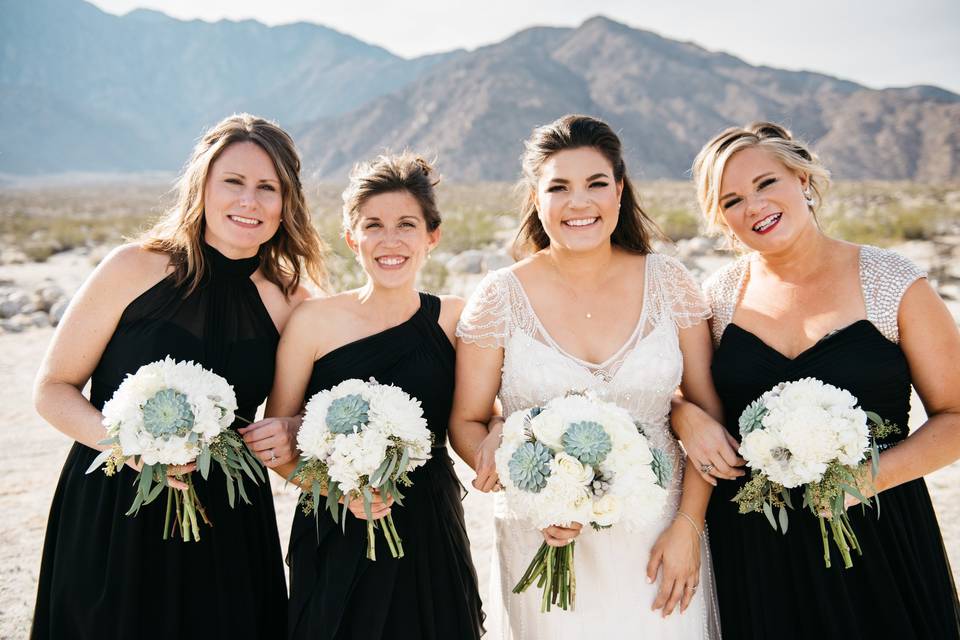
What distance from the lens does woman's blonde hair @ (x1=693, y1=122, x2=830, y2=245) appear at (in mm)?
3676

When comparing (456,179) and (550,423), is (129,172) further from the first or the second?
(550,423)

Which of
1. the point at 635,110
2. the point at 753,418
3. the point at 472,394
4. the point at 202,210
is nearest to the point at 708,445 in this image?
the point at 753,418

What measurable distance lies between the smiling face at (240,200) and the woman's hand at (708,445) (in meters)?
2.45

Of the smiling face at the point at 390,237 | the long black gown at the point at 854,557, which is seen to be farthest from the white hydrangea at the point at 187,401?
the long black gown at the point at 854,557

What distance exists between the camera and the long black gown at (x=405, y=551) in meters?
3.27

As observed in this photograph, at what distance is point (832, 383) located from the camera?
10.9 ft

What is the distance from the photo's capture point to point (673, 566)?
3.38 metres

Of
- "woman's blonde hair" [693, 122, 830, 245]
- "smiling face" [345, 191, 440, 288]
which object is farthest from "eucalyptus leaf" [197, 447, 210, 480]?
"woman's blonde hair" [693, 122, 830, 245]

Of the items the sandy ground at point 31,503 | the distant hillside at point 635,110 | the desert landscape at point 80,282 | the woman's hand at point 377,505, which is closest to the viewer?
the woman's hand at point 377,505

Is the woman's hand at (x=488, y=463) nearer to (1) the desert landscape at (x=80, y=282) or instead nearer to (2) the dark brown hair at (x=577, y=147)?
(2) the dark brown hair at (x=577, y=147)

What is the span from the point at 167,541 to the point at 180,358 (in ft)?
2.93

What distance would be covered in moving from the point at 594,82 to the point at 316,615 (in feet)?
424

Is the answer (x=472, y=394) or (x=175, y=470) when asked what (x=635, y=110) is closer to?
(x=472, y=394)

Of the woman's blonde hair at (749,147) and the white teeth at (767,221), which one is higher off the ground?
Answer: the woman's blonde hair at (749,147)
